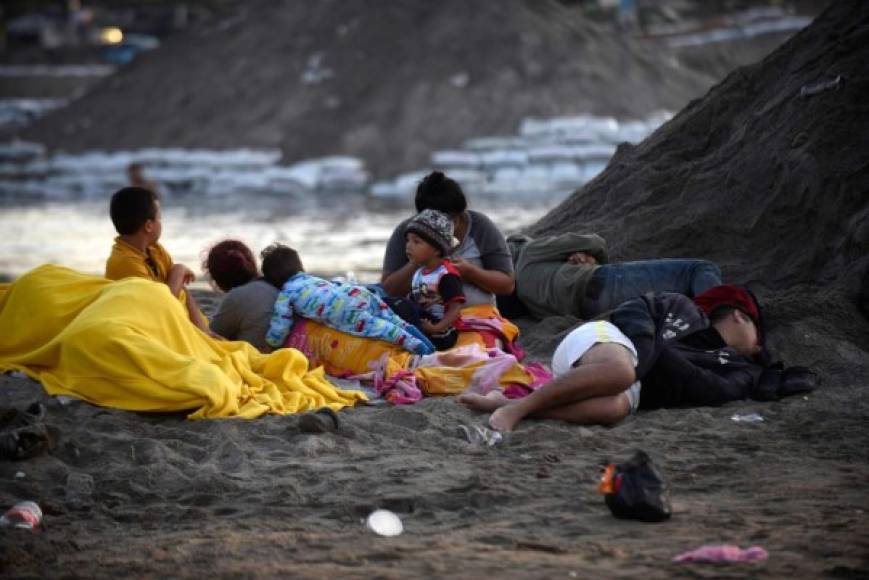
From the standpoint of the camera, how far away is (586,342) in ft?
15.0

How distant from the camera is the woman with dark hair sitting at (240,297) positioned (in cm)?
549

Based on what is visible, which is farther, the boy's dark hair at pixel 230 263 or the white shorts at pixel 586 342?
the boy's dark hair at pixel 230 263

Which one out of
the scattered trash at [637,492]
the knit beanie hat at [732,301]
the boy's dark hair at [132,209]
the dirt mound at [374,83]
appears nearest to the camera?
the scattered trash at [637,492]

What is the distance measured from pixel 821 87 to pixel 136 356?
429 centimetres

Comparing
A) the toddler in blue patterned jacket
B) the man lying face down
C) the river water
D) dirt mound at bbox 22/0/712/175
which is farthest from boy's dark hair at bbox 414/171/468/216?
dirt mound at bbox 22/0/712/175

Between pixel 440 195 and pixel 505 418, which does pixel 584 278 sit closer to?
pixel 440 195

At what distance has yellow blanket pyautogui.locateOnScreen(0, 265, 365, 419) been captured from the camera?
4.72m

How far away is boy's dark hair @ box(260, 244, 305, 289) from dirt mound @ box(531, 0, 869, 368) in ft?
7.07

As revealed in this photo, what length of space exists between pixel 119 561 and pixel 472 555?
2.91ft

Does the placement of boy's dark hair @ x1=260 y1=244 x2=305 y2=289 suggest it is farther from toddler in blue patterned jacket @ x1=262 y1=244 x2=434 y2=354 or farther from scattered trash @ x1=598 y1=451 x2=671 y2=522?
scattered trash @ x1=598 y1=451 x2=671 y2=522

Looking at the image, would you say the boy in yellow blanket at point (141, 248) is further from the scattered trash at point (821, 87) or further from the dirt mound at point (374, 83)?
the dirt mound at point (374, 83)

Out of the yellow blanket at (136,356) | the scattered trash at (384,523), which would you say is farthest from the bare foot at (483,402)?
the scattered trash at (384,523)

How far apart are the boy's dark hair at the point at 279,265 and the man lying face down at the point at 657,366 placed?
1177 mm

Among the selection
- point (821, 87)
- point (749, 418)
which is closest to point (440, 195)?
point (749, 418)
